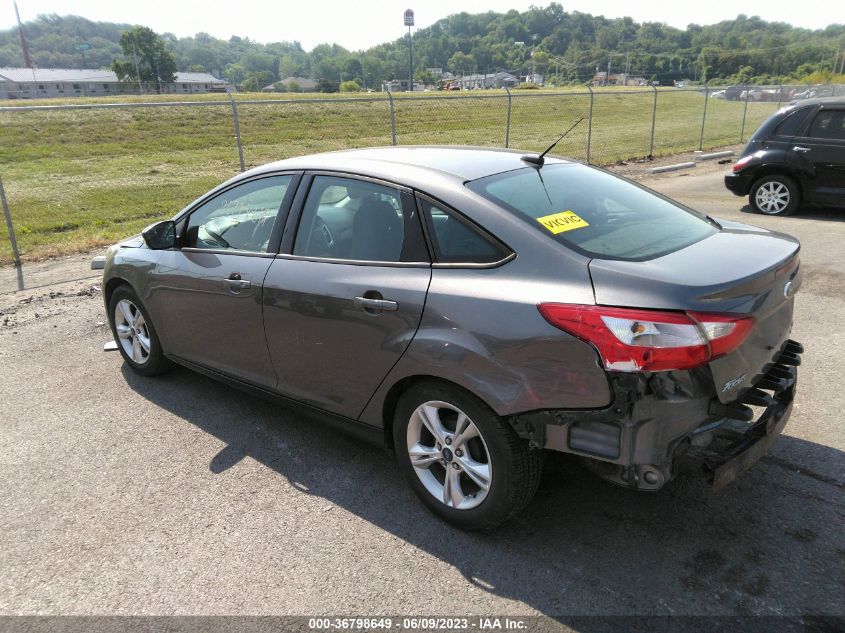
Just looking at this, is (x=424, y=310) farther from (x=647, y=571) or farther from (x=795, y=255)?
(x=795, y=255)

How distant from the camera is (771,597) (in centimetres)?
249

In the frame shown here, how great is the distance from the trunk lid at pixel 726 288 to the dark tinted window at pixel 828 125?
7.73 m

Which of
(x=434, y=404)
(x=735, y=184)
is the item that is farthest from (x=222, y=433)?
(x=735, y=184)

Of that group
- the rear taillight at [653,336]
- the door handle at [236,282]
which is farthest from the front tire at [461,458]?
the door handle at [236,282]

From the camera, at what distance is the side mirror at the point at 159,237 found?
4.20 meters

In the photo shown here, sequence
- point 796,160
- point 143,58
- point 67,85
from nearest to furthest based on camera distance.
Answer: point 796,160
point 67,85
point 143,58

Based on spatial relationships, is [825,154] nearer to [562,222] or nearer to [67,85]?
[562,222]

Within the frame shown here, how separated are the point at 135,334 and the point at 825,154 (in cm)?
936

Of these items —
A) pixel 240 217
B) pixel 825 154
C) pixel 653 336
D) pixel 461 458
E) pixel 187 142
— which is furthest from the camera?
pixel 187 142

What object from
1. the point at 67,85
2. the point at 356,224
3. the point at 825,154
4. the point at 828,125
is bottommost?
the point at 825,154

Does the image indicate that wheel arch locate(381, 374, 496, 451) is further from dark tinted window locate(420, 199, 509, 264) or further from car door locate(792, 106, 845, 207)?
car door locate(792, 106, 845, 207)

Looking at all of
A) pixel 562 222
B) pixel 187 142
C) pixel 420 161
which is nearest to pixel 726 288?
pixel 562 222

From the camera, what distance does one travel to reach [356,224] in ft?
10.9

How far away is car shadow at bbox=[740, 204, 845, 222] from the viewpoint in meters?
9.71
